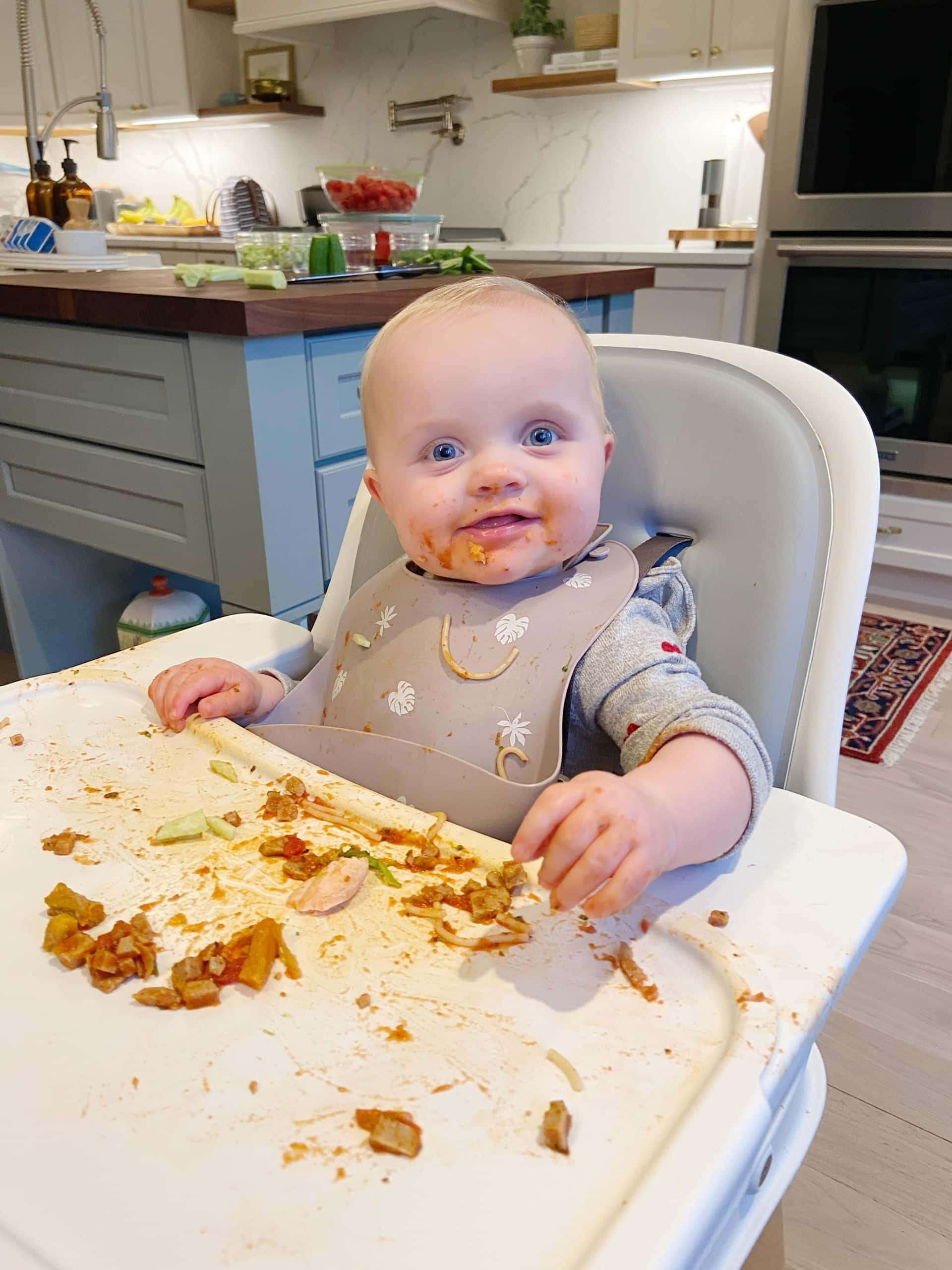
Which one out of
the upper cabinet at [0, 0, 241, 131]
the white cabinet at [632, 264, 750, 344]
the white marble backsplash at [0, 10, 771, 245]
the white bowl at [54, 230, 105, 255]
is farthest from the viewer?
the upper cabinet at [0, 0, 241, 131]

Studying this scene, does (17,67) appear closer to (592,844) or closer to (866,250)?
(866,250)

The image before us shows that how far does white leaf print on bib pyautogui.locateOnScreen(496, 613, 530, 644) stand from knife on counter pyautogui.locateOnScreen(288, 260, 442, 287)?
106 cm

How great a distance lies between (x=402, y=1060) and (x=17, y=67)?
5.70m

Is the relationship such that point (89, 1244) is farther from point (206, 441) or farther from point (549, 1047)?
point (206, 441)

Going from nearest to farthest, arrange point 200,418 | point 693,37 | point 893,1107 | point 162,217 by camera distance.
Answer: point 893,1107 < point 200,418 < point 693,37 < point 162,217

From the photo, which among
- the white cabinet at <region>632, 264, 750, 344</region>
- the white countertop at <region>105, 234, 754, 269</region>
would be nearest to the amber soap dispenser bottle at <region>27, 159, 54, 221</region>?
the white countertop at <region>105, 234, 754, 269</region>

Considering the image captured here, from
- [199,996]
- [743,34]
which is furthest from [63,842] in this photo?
[743,34]

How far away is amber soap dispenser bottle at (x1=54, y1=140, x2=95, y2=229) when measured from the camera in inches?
89.0

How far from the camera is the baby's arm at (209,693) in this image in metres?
0.72

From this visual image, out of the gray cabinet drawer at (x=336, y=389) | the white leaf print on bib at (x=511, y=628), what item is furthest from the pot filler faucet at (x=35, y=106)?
the white leaf print on bib at (x=511, y=628)

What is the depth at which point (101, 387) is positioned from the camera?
1496 mm

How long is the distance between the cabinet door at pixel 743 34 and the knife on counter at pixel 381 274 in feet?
5.24

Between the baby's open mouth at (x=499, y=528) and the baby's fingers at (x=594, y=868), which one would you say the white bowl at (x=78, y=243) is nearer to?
the baby's open mouth at (x=499, y=528)

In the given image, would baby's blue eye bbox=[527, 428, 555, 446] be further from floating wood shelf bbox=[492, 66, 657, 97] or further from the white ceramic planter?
the white ceramic planter
